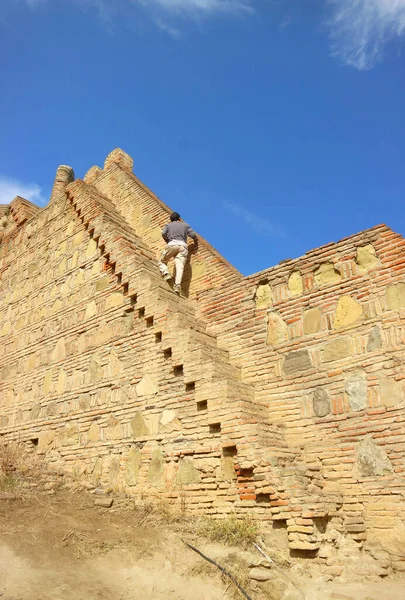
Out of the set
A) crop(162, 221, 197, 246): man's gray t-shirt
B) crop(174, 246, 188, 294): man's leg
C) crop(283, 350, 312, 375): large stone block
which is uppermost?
crop(162, 221, 197, 246): man's gray t-shirt

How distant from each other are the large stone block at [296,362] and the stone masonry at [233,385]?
0.05 ft

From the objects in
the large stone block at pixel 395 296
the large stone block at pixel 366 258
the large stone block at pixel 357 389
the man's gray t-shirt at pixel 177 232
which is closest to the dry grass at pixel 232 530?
the large stone block at pixel 357 389

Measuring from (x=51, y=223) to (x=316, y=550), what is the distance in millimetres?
9241

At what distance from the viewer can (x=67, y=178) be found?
45.5 ft

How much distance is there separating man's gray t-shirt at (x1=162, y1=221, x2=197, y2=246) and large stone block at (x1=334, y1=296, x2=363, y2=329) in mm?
3360

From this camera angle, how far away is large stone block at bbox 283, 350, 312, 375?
6309 millimetres

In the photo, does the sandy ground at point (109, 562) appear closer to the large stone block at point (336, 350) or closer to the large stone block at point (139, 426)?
the large stone block at point (139, 426)

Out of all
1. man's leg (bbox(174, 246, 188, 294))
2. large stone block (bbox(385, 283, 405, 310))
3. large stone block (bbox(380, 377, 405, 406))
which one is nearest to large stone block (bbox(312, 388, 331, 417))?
large stone block (bbox(380, 377, 405, 406))

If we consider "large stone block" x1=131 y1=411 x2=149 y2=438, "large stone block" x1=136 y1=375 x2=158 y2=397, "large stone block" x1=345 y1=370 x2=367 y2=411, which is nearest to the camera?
"large stone block" x1=345 y1=370 x2=367 y2=411

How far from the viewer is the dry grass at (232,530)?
5.01 meters

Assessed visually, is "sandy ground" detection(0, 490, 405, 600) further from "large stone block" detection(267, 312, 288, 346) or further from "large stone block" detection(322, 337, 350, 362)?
"large stone block" detection(267, 312, 288, 346)

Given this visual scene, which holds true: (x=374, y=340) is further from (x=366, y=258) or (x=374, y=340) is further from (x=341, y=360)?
(x=366, y=258)

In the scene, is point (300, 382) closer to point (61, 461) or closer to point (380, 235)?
point (380, 235)

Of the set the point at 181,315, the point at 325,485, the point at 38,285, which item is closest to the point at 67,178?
the point at 38,285
